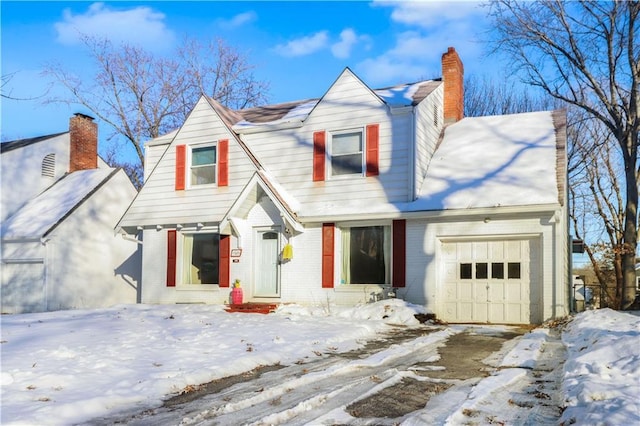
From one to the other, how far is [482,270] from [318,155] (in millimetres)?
5573

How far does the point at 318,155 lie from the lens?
1700cm

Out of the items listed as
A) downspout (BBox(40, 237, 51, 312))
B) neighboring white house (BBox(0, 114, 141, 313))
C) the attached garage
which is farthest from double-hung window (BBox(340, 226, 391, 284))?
the attached garage

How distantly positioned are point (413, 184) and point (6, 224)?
15.2 meters

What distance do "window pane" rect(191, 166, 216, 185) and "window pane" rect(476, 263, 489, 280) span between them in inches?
322

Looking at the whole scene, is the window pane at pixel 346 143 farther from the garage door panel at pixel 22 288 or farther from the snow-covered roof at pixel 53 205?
the garage door panel at pixel 22 288

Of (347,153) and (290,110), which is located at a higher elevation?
(290,110)

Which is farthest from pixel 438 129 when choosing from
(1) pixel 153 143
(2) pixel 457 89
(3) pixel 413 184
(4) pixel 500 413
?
(4) pixel 500 413

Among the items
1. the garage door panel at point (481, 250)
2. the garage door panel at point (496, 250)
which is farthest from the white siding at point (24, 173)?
the garage door panel at point (496, 250)

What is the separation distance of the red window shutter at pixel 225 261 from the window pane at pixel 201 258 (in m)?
0.40

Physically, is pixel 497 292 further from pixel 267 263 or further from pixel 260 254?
pixel 260 254

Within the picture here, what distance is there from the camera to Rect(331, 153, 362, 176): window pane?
54.4ft

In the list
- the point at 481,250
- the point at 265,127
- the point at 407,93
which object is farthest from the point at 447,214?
the point at 265,127

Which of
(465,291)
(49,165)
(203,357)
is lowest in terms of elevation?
(203,357)

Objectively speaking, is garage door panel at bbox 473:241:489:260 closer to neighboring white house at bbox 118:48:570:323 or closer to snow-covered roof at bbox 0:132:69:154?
neighboring white house at bbox 118:48:570:323
